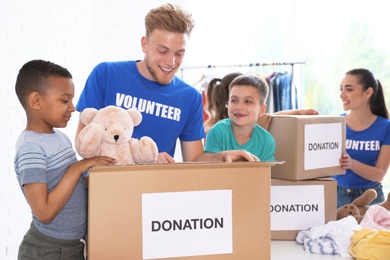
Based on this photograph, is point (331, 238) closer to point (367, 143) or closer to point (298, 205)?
point (298, 205)

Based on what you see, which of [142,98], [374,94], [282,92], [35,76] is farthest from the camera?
[282,92]

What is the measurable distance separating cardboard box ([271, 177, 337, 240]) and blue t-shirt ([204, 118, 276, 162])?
0.15m

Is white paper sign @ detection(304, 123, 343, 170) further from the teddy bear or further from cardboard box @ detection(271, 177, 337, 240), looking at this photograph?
the teddy bear

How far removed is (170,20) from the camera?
1642 mm

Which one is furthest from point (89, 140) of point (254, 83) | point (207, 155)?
point (254, 83)

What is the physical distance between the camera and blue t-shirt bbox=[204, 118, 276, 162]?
188cm

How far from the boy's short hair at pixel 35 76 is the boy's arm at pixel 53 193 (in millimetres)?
226

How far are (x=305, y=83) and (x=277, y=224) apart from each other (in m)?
2.85

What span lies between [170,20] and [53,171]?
69 centimetres

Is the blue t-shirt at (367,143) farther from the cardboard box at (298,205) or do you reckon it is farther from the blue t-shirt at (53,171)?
the blue t-shirt at (53,171)

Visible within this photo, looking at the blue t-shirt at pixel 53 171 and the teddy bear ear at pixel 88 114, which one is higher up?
the teddy bear ear at pixel 88 114

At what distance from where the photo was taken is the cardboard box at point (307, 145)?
1.78m

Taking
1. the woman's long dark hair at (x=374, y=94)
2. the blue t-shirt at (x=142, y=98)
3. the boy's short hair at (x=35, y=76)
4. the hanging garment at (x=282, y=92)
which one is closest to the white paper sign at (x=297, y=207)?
the blue t-shirt at (x=142, y=98)

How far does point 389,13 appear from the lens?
4.14 m
